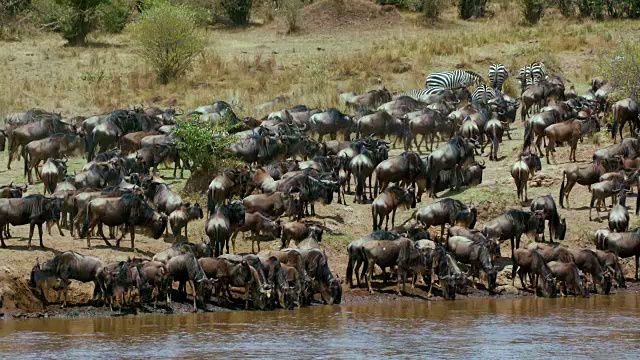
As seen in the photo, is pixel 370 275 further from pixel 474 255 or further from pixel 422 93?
pixel 422 93

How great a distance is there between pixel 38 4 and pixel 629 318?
128 ft

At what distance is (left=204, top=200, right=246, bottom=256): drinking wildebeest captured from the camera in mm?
20469

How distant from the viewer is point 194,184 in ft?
83.5

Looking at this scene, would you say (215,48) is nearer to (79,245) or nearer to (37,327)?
(79,245)

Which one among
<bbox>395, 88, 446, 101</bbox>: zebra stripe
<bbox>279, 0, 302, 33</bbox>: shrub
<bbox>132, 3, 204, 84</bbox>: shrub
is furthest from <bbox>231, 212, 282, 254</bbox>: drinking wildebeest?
<bbox>279, 0, 302, 33</bbox>: shrub

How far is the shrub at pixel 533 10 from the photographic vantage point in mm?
52188

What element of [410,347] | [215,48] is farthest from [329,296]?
[215,48]

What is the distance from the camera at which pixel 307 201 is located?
23.2 m

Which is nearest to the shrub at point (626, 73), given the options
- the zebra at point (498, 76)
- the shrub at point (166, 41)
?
the zebra at point (498, 76)

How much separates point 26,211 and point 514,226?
8364 mm

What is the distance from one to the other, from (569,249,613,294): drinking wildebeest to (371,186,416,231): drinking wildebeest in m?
3.47

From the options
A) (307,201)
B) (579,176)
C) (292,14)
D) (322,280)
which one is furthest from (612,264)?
(292,14)

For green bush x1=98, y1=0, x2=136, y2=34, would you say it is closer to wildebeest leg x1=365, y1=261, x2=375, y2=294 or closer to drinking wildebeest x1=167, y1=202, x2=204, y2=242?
drinking wildebeest x1=167, y1=202, x2=204, y2=242

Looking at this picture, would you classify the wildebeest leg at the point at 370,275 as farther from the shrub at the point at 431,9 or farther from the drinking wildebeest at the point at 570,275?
the shrub at the point at 431,9
